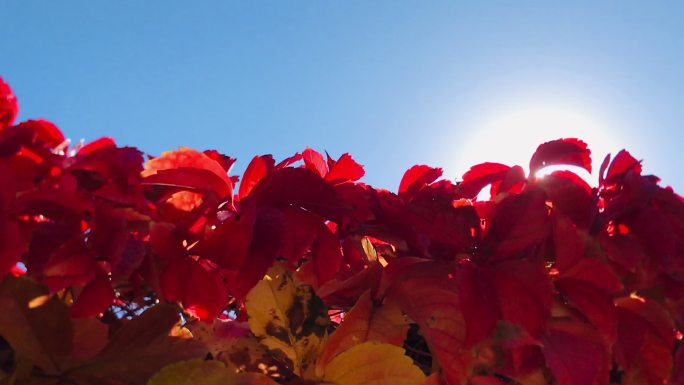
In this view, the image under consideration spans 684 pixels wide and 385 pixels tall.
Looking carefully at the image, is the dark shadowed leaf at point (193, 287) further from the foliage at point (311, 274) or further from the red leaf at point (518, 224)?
the red leaf at point (518, 224)

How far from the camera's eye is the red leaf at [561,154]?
0.58m

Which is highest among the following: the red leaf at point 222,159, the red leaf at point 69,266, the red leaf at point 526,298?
the red leaf at point 222,159

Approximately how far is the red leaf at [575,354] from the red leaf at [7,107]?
0.41 metres

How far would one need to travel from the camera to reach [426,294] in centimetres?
51

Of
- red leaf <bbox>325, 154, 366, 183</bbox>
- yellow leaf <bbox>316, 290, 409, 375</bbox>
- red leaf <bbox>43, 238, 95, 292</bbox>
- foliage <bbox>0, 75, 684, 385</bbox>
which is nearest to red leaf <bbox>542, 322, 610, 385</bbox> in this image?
foliage <bbox>0, 75, 684, 385</bbox>

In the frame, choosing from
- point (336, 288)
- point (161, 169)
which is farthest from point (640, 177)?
point (161, 169)

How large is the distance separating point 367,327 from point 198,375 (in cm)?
15

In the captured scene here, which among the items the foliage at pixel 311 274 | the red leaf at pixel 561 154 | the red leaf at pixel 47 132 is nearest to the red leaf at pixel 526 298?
the foliage at pixel 311 274

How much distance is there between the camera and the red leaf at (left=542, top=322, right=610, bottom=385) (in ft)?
1.59

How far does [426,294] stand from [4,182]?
298 mm

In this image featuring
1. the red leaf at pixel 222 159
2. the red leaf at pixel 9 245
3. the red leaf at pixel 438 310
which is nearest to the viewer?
the red leaf at pixel 9 245

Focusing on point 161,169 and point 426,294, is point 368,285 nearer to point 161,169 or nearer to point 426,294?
point 426,294

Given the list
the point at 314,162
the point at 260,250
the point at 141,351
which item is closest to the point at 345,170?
the point at 314,162

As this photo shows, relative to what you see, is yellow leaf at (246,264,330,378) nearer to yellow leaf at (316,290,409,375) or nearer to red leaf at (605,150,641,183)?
yellow leaf at (316,290,409,375)
